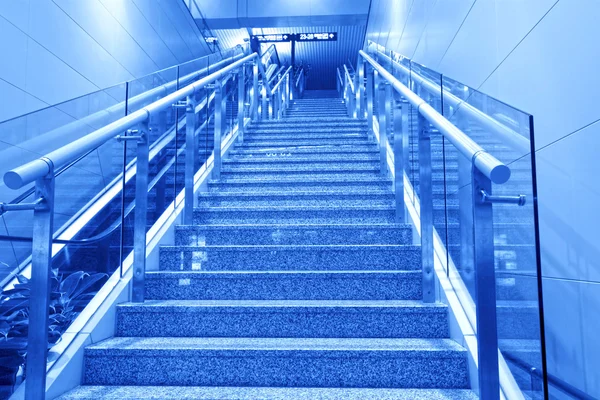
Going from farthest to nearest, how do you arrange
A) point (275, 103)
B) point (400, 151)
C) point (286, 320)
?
1. point (275, 103)
2. point (400, 151)
3. point (286, 320)

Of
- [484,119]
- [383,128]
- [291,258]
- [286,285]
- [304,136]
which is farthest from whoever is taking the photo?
[304,136]

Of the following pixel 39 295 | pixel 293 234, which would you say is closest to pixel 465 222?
pixel 293 234

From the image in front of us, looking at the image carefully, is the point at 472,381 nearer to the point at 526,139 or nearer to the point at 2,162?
the point at 526,139

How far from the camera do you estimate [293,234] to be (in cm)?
287

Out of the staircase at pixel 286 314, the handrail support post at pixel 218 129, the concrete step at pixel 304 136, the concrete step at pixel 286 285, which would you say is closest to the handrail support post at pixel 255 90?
the concrete step at pixel 304 136

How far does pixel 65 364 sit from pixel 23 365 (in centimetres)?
19

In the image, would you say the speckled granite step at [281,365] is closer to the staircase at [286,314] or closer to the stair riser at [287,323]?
the staircase at [286,314]

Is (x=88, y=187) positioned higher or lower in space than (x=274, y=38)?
lower

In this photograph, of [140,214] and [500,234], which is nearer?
[500,234]

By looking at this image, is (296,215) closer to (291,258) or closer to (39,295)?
(291,258)

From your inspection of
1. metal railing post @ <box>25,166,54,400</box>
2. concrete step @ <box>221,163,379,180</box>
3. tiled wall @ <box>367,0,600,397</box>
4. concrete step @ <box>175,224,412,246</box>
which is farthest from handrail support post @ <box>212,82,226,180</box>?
metal railing post @ <box>25,166,54,400</box>

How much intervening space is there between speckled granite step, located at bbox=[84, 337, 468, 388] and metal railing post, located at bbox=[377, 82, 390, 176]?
2.13 metres

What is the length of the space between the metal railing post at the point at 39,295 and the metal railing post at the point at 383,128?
9.08 ft

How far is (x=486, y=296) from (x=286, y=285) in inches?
48.0
